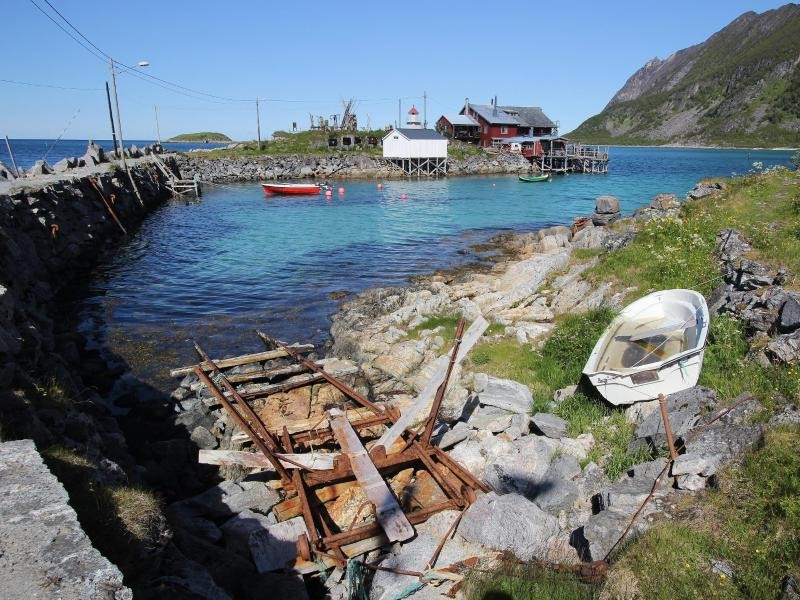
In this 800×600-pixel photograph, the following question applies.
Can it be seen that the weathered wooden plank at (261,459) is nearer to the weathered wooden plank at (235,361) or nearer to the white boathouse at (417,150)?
the weathered wooden plank at (235,361)

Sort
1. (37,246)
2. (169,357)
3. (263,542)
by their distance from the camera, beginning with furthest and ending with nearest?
(37,246)
(169,357)
(263,542)

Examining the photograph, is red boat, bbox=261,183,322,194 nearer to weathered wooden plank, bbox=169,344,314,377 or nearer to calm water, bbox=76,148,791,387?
calm water, bbox=76,148,791,387

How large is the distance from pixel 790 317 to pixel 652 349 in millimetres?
2125

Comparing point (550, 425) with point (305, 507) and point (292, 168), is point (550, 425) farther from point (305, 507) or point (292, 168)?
point (292, 168)

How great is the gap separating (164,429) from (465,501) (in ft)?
22.2

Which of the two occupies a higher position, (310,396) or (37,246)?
(37,246)

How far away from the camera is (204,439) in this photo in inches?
391

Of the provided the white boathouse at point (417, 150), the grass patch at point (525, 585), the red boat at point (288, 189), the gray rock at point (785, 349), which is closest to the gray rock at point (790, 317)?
the gray rock at point (785, 349)

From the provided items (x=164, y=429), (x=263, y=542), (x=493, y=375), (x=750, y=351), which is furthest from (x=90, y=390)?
(x=750, y=351)

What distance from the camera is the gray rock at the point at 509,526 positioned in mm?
5828

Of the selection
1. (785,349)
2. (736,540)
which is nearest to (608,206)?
(785,349)

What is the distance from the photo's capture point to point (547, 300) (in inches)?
601

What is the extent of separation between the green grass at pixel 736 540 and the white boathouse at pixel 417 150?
243 feet

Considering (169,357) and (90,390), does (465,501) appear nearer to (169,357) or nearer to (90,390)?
(90,390)
